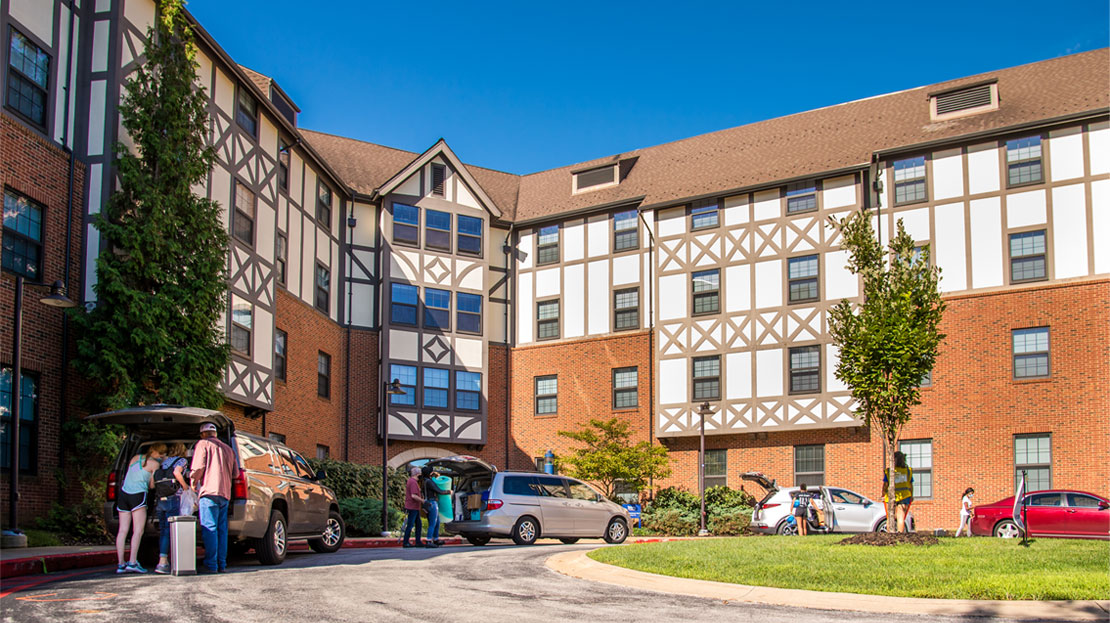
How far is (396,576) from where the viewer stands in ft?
42.3

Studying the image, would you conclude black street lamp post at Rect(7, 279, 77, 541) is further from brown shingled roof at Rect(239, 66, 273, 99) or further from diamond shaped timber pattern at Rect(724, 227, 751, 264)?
diamond shaped timber pattern at Rect(724, 227, 751, 264)

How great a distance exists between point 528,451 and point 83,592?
27370 mm

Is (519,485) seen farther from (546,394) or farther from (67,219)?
(546,394)

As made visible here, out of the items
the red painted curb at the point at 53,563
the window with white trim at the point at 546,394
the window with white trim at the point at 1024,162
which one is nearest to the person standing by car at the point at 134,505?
the red painted curb at the point at 53,563

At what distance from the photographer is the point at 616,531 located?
24.0 m

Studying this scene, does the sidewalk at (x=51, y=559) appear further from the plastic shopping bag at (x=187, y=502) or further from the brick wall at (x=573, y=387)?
the brick wall at (x=573, y=387)

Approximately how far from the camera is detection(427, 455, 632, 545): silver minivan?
72.8 ft

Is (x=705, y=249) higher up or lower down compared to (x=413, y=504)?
higher up

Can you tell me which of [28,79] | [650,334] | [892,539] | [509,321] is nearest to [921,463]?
[650,334]

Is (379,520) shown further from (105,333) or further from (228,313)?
(105,333)

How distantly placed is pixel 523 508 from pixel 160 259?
29.0 feet

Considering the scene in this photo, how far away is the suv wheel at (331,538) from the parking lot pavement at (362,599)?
3747 millimetres

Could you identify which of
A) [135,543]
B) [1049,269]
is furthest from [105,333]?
[1049,269]

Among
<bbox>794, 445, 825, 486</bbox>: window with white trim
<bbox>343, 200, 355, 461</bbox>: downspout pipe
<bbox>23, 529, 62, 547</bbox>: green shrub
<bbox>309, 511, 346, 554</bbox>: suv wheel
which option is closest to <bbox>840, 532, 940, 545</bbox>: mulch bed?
<bbox>309, 511, 346, 554</bbox>: suv wheel
